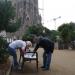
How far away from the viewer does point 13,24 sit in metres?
20.9

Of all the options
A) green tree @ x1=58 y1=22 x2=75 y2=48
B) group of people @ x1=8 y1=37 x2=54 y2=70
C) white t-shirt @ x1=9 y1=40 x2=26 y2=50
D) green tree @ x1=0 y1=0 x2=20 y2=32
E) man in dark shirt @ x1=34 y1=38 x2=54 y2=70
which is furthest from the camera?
green tree @ x1=58 y1=22 x2=75 y2=48

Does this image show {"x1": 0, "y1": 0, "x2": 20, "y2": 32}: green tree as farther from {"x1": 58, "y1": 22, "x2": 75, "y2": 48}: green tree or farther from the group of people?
{"x1": 58, "y1": 22, "x2": 75, "y2": 48}: green tree

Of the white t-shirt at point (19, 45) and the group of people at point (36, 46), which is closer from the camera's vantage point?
the white t-shirt at point (19, 45)

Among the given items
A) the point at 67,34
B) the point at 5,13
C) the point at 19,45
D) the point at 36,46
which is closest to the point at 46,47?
the point at 36,46

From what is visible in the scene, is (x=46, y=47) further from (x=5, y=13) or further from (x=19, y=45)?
(x=5, y=13)

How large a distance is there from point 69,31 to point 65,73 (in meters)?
43.4

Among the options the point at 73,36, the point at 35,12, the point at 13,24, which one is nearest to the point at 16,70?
the point at 13,24

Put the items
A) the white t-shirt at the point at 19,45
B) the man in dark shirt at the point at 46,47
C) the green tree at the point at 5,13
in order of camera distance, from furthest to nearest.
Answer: the green tree at the point at 5,13 < the man in dark shirt at the point at 46,47 < the white t-shirt at the point at 19,45

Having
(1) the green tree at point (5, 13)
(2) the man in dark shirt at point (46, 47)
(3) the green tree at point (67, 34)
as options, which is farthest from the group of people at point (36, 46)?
(3) the green tree at point (67, 34)

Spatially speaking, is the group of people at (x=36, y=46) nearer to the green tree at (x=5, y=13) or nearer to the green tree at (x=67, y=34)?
the green tree at (x=5, y=13)

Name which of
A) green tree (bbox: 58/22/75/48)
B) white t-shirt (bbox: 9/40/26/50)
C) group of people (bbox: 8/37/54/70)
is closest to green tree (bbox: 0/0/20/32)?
group of people (bbox: 8/37/54/70)

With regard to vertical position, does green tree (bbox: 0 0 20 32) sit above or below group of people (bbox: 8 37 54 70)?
above

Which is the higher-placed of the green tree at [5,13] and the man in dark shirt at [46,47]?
the green tree at [5,13]

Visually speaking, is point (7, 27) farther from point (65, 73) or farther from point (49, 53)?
point (65, 73)
